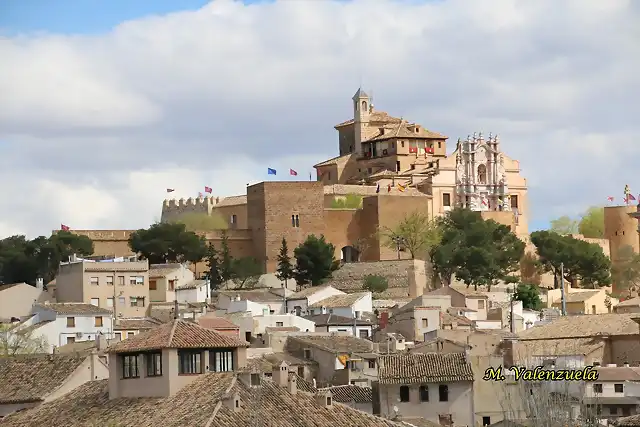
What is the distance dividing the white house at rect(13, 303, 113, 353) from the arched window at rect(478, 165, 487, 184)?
40661 mm

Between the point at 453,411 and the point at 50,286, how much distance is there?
43.5 metres

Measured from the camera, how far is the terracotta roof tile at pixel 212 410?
3284 centimetres

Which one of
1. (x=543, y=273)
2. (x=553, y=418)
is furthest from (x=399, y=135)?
(x=553, y=418)

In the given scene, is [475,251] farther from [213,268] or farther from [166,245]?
[166,245]

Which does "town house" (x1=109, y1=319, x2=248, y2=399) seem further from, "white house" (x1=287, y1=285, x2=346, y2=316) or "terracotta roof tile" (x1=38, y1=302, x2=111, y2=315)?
"white house" (x1=287, y1=285, x2=346, y2=316)

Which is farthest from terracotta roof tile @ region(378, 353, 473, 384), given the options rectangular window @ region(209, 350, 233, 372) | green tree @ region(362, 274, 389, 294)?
green tree @ region(362, 274, 389, 294)

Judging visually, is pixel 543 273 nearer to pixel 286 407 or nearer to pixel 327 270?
pixel 327 270

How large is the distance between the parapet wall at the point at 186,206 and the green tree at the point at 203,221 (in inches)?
37.2

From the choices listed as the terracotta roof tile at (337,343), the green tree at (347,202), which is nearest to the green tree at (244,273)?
the green tree at (347,202)

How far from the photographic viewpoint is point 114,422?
34.4m

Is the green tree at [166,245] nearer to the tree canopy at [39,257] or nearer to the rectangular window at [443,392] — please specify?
the tree canopy at [39,257]

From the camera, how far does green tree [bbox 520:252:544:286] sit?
341ft

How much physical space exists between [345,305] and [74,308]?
10.8 metres

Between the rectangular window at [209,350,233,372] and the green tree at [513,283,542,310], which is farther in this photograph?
the green tree at [513,283,542,310]
